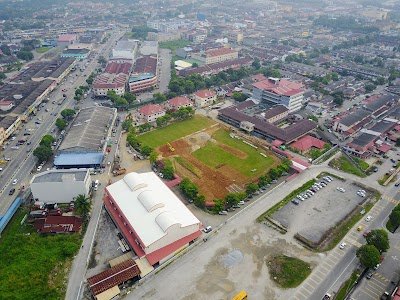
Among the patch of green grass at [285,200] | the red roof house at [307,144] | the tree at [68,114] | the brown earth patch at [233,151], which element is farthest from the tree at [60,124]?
the red roof house at [307,144]

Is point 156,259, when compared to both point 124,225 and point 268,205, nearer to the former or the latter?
point 124,225

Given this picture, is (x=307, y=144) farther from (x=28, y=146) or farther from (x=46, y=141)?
(x=28, y=146)

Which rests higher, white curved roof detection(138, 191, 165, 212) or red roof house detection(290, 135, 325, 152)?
white curved roof detection(138, 191, 165, 212)

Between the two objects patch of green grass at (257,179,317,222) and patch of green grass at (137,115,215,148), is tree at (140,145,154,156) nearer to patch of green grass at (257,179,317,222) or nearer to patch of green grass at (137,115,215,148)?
patch of green grass at (137,115,215,148)

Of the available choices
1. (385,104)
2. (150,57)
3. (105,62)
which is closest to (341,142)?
(385,104)

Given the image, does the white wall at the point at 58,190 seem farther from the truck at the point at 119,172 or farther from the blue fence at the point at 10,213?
the truck at the point at 119,172

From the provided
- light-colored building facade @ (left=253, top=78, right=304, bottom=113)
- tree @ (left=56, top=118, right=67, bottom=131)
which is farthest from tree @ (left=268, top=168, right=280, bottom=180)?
tree @ (left=56, top=118, right=67, bottom=131)
